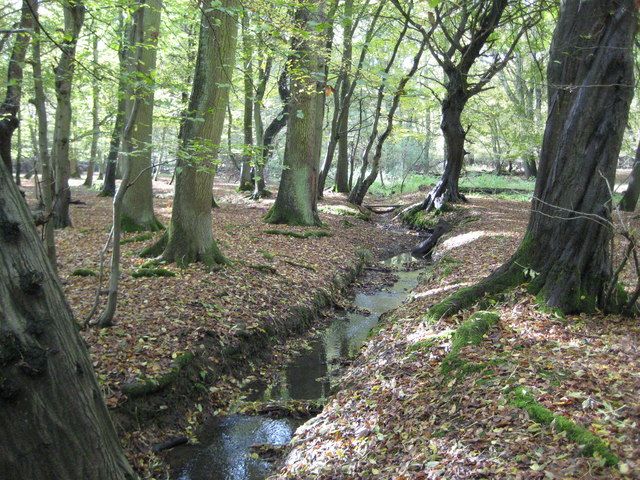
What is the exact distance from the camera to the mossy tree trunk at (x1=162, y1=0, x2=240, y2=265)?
7.48 m

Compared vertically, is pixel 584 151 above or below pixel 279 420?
above

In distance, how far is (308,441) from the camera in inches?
167

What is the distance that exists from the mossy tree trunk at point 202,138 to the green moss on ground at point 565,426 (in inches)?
213

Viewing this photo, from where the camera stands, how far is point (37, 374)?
7.01ft

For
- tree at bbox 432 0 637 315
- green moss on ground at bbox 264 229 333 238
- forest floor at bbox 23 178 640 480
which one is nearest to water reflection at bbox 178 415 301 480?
forest floor at bbox 23 178 640 480

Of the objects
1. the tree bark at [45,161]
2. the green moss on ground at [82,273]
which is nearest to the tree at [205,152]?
the green moss on ground at [82,273]

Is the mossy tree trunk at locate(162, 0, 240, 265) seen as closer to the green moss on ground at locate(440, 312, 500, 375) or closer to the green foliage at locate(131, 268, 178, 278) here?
the green foliage at locate(131, 268, 178, 278)

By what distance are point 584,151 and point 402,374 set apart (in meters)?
3.18

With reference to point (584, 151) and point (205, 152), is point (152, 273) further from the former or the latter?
point (584, 151)

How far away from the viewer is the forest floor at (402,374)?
3.16m

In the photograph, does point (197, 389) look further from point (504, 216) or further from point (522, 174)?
point (522, 174)

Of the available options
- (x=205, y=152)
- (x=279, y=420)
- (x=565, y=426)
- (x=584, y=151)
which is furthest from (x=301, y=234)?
(x=565, y=426)

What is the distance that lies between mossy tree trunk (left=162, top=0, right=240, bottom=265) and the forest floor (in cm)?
51

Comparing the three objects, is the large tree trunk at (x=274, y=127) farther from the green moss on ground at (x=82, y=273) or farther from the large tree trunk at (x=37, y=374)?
the large tree trunk at (x=37, y=374)
